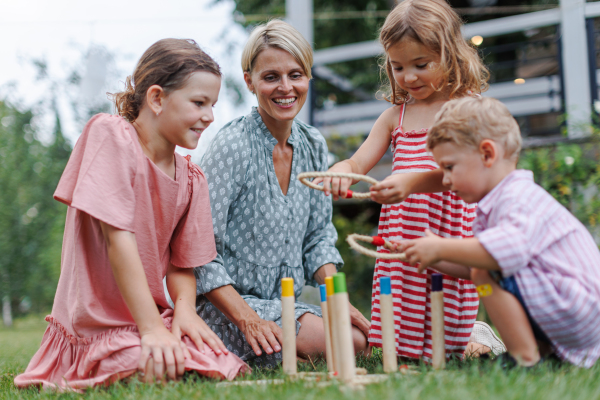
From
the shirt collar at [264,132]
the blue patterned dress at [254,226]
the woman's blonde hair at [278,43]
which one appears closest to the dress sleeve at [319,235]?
the blue patterned dress at [254,226]

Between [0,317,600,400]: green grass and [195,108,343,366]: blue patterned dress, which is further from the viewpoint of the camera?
[195,108,343,366]: blue patterned dress

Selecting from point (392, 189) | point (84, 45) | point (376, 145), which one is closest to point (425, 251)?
point (392, 189)

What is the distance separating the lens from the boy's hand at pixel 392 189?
1918 millimetres

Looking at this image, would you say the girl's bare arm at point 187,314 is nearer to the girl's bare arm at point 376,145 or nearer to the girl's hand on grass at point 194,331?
the girl's hand on grass at point 194,331

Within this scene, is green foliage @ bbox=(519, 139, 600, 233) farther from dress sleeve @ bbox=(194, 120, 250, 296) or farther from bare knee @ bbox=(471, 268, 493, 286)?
bare knee @ bbox=(471, 268, 493, 286)

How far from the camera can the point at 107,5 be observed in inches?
336

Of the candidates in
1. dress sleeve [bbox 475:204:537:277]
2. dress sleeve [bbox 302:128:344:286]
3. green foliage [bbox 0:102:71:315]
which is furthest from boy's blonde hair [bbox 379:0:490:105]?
green foliage [bbox 0:102:71:315]

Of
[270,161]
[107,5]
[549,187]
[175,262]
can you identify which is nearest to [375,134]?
[270,161]

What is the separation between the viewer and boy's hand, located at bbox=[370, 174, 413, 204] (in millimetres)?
1918

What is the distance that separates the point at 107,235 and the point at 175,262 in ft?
1.40

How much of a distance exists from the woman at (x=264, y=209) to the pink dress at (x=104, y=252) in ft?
0.95

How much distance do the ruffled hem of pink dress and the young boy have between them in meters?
0.82

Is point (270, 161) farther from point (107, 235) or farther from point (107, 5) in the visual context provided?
point (107, 5)

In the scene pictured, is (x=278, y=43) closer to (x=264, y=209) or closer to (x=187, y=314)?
(x=264, y=209)
